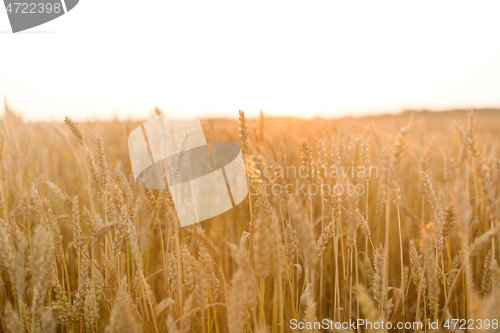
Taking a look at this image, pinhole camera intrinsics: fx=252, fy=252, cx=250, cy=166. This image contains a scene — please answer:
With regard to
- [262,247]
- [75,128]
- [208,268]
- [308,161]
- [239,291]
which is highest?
[75,128]

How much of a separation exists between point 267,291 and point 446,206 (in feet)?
4.01

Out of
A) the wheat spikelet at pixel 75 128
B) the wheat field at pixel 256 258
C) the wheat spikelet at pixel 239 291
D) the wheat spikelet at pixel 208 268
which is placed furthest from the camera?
the wheat spikelet at pixel 75 128

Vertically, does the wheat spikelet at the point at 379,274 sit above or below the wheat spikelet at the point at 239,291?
below

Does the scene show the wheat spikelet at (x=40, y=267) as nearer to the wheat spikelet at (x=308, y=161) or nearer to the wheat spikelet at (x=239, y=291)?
the wheat spikelet at (x=239, y=291)

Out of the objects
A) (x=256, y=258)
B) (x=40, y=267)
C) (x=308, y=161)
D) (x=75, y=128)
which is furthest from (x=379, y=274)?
(x=75, y=128)

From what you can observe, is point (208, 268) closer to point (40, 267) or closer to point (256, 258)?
point (256, 258)

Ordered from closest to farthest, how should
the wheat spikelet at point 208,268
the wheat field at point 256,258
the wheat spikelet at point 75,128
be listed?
the wheat field at point 256,258
the wheat spikelet at point 208,268
the wheat spikelet at point 75,128

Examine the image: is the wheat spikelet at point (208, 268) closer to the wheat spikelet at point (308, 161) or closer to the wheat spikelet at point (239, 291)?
the wheat spikelet at point (239, 291)

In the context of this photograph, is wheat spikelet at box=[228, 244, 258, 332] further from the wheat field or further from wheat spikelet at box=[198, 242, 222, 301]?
wheat spikelet at box=[198, 242, 222, 301]

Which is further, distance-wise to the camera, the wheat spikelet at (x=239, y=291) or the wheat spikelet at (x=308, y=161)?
the wheat spikelet at (x=308, y=161)

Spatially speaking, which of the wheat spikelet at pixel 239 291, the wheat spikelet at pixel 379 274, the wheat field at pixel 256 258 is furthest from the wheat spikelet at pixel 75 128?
the wheat spikelet at pixel 379 274

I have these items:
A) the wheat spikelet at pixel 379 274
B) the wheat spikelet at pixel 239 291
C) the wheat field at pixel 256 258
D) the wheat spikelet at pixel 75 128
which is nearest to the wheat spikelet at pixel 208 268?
the wheat field at pixel 256 258

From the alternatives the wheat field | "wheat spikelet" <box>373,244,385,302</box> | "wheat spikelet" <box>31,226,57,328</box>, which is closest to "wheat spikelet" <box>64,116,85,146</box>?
the wheat field

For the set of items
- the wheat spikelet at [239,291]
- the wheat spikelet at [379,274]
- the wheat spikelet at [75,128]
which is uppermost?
the wheat spikelet at [75,128]
